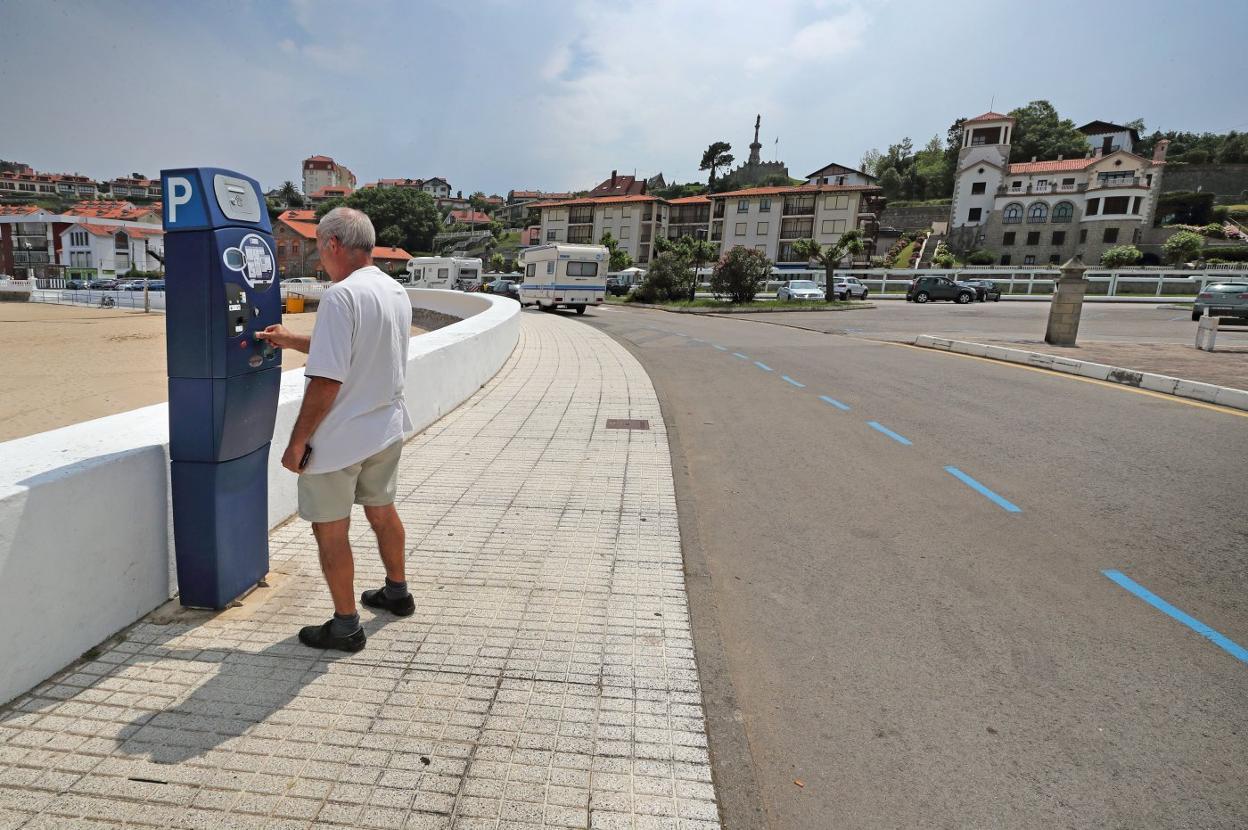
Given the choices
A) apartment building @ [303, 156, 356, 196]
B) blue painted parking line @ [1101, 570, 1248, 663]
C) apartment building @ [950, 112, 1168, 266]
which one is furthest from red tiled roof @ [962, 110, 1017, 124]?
apartment building @ [303, 156, 356, 196]

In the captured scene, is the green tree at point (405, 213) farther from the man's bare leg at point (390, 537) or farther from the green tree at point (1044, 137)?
the man's bare leg at point (390, 537)

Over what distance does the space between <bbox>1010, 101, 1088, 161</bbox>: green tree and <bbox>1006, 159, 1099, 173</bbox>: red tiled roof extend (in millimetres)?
18331

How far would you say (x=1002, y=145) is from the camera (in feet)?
246

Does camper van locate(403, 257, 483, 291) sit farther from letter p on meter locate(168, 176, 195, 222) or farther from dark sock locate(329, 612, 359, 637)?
dark sock locate(329, 612, 359, 637)

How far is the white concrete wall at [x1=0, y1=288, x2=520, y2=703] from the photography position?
2.58 metres

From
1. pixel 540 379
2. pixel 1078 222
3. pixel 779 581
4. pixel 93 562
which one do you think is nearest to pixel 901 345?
pixel 540 379

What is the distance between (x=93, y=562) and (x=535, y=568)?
2147 mm

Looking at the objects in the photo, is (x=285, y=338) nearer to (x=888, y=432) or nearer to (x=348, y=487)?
(x=348, y=487)

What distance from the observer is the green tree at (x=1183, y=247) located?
170ft

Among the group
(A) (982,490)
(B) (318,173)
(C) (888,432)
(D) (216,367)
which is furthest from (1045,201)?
(B) (318,173)

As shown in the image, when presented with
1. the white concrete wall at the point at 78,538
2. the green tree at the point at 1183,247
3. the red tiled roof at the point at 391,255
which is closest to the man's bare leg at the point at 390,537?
the white concrete wall at the point at 78,538

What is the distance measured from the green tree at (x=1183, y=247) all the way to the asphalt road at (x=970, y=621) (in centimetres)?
5723

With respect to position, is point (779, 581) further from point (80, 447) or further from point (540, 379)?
point (540, 379)

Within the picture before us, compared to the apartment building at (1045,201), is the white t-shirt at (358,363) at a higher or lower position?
lower
